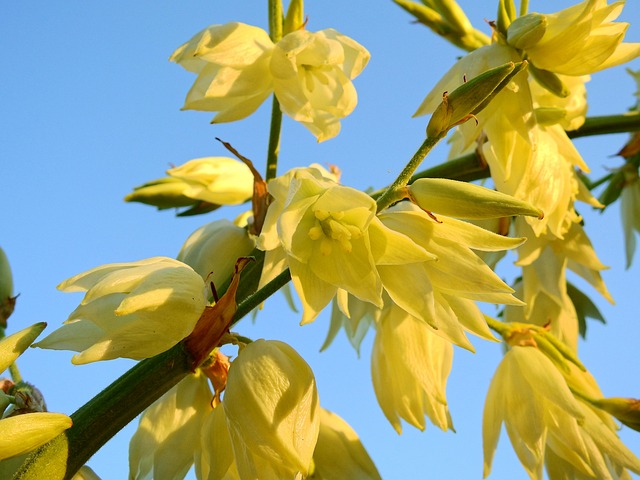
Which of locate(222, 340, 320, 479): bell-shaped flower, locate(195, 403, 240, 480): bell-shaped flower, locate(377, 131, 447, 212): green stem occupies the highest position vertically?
locate(377, 131, 447, 212): green stem

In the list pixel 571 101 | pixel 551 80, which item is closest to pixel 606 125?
pixel 571 101

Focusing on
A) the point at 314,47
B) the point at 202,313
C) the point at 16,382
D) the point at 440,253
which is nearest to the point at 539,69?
the point at 314,47

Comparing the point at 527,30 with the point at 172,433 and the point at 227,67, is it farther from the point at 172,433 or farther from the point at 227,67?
the point at 172,433

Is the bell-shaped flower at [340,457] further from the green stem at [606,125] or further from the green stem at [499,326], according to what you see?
the green stem at [606,125]

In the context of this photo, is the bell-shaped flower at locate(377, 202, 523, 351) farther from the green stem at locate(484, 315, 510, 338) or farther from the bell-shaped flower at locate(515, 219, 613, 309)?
the bell-shaped flower at locate(515, 219, 613, 309)

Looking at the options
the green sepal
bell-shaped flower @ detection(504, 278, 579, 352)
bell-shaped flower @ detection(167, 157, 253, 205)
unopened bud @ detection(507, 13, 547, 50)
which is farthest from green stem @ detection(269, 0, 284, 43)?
the green sepal

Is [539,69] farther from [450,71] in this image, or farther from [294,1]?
[294,1]

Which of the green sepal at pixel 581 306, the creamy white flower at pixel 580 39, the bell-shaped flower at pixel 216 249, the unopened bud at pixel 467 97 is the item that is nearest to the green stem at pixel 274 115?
the bell-shaped flower at pixel 216 249
